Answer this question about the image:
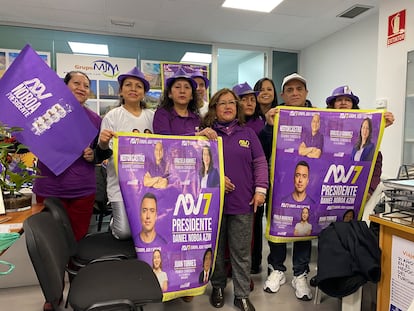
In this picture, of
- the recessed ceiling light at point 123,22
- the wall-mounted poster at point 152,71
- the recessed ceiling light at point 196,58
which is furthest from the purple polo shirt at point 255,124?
the recessed ceiling light at point 196,58

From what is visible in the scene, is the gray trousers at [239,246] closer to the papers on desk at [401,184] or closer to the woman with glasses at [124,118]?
the woman with glasses at [124,118]

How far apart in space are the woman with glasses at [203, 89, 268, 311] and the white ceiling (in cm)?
224

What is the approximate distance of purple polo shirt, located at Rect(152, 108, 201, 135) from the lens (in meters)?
2.09

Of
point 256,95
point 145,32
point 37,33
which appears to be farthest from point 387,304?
point 37,33

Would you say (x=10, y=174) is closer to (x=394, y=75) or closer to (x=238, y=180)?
(x=238, y=180)

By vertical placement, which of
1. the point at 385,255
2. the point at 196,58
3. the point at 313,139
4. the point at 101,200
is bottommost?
the point at 101,200

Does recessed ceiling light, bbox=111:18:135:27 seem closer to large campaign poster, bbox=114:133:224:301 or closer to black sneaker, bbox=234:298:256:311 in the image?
large campaign poster, bbox=114:133:224:301

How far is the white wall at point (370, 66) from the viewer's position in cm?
324

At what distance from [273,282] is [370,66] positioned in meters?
3.30

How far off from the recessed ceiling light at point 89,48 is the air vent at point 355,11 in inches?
133

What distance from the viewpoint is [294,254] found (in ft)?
8.00

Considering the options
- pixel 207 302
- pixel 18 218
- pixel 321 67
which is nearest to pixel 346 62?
pixel 321 67

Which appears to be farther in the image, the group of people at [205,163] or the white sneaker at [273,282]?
the white sneaker at [273,282]

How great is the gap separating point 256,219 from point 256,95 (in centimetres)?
105
